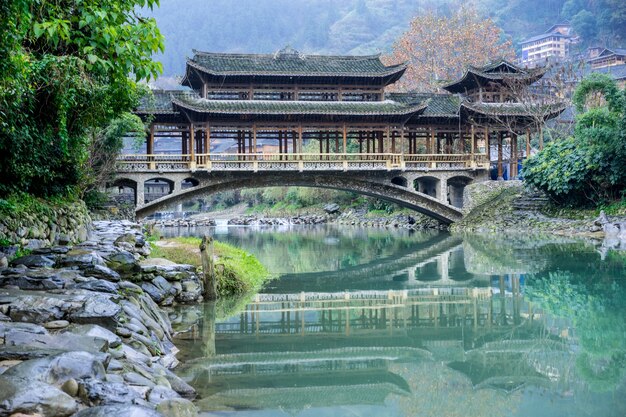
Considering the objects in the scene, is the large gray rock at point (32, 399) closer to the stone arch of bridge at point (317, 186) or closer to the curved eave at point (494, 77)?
the stone arch of bridge at point (317, 186)

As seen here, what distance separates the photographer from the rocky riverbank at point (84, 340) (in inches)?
184

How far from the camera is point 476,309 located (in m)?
12.6

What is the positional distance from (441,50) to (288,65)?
815 inches

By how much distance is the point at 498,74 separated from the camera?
3353 centimetres

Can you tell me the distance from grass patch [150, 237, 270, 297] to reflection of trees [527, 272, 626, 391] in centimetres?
618

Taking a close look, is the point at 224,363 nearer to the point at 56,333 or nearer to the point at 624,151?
the point at 56,333

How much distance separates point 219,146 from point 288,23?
61.8 metres

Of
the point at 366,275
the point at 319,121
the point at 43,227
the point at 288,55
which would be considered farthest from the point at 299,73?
the point at 43,227

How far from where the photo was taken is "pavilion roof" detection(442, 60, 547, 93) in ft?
109

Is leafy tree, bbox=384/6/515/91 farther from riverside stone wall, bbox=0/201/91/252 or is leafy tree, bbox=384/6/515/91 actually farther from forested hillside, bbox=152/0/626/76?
riverside stone wall, bbox=0/201/91/252

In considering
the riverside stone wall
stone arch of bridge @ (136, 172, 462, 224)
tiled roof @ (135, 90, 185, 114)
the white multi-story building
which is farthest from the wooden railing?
the white multi-story building

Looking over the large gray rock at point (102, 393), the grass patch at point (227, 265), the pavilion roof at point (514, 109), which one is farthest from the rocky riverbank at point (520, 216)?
the large gray rock at point (102, 393)

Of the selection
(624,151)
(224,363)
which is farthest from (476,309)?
(624,151)

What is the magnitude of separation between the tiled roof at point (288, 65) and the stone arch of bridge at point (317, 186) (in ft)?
15.7
